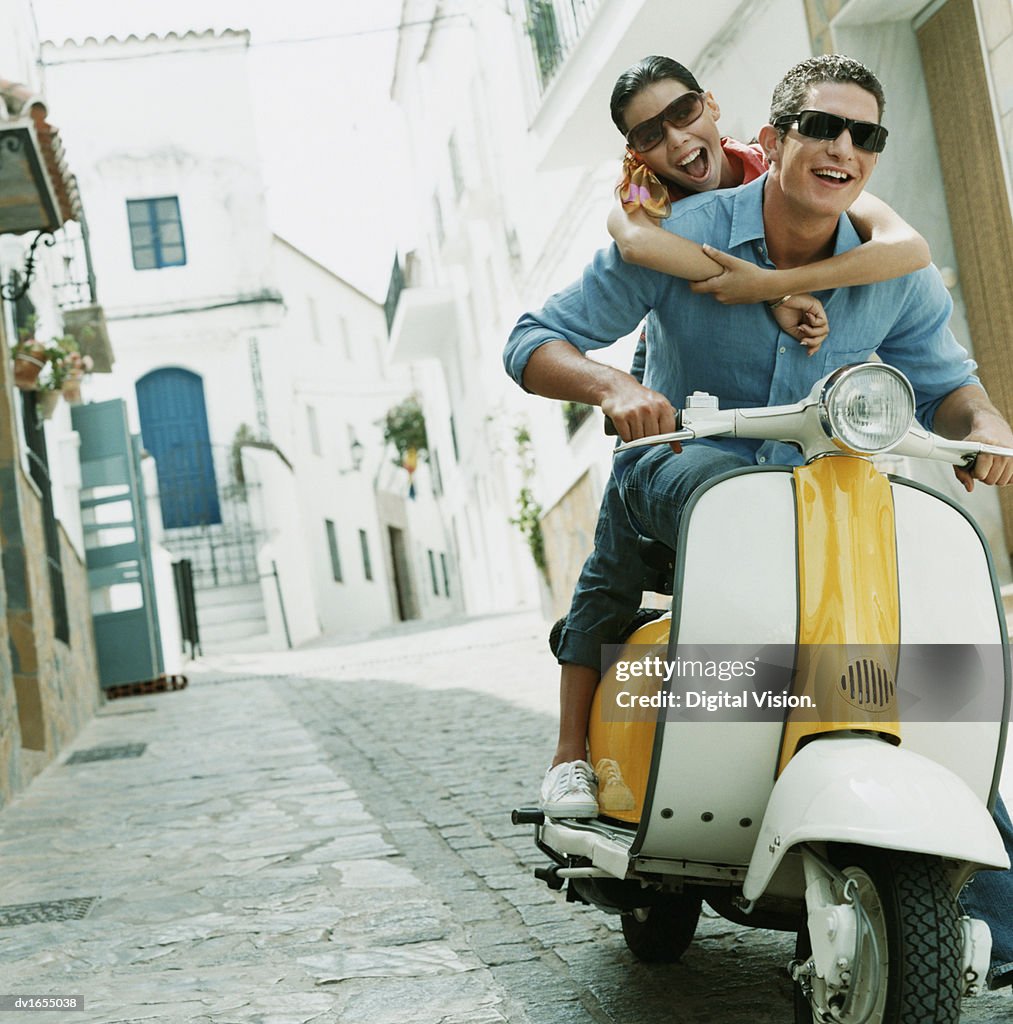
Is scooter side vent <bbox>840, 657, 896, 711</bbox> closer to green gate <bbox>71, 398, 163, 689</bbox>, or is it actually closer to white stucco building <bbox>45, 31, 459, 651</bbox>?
green gate <bbox>71, 398, 163, 689</bbox>

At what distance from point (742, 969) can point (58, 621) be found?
9.12m

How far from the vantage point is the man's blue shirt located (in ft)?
9.59

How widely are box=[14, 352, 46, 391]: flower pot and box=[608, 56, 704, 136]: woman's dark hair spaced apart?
28.3 ft

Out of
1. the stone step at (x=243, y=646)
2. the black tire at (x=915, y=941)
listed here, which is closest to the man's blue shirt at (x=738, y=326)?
the black tire at (x=915, y=941)

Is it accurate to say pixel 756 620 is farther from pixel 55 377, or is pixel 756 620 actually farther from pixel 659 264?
pixel 55 377

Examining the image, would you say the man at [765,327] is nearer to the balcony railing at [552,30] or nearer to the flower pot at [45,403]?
the balcony railing at [552,30]

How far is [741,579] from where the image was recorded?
2.64 metres

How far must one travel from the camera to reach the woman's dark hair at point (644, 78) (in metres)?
3.23

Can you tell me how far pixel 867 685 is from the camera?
8.33ft

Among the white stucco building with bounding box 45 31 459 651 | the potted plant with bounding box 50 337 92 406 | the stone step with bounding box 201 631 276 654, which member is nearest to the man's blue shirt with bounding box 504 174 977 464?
the potted plant with bounding box 50 337 92 406

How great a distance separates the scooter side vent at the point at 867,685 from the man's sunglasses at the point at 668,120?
126cm

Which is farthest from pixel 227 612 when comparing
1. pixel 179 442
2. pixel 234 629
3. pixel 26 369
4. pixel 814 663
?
pixel 814 663

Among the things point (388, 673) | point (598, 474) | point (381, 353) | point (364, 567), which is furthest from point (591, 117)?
point (381, 353)

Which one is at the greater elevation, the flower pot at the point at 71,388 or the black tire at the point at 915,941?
the flower pot at the point at 71,388
